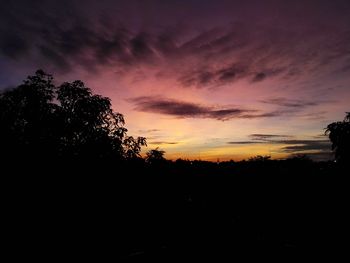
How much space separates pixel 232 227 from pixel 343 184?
7.10 meters

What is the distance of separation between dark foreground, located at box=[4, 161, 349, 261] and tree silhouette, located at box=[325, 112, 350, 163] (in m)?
9.36

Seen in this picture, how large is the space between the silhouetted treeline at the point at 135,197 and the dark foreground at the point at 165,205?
42 millimetres

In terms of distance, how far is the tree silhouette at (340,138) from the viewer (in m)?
23.9

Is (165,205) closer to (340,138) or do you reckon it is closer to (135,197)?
(135,197)

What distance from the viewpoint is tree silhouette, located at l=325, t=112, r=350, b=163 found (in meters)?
23.9

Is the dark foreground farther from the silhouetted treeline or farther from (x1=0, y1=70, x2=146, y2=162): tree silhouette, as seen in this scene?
(x1=0, y1=70, x2=146, y2=162): tree silhouette

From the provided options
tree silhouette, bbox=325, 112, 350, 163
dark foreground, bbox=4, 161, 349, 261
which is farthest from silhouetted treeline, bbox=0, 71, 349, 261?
tree silhouette, bbox=325, 112, 350, 163

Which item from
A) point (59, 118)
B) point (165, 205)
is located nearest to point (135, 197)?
point (165, 205)

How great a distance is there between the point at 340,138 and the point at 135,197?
19.1m

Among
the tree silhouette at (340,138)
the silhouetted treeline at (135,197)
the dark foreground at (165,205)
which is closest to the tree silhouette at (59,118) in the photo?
the silhouetted treeline at (135,197)

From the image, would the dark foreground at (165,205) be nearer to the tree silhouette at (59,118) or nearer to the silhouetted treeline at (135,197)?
the silhouetted treeline at (135,197)

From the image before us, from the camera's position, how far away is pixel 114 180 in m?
14.0

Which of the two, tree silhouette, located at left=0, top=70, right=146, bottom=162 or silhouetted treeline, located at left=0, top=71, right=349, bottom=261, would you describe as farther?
tree silhouette, located at left=0, top=70, right=146, bottom=162

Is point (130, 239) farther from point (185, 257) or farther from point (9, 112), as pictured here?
point (9, 112)
